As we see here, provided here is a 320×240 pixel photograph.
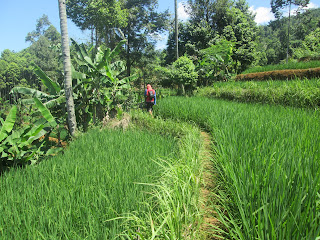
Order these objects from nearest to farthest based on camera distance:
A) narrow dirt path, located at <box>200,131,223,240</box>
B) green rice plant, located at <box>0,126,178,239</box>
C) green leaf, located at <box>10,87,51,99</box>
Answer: green rice plant, located at <box>0,126,178,239</box>, narrow dirt path, located at <box>200,131,223,240</box>, green leaf, located at <box>10,87,51,99</box>

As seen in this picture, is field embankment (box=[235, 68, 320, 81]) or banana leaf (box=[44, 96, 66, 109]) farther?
field embankment (box=[235, 68, 320, 81])

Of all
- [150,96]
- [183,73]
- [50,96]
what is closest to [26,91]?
[50,96]

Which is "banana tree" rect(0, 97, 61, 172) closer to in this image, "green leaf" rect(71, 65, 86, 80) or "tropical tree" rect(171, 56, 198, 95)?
"green leaf" rect(71, 65, 86, 80)

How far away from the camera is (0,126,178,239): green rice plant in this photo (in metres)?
1.43

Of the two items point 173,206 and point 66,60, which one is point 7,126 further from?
point 173,206

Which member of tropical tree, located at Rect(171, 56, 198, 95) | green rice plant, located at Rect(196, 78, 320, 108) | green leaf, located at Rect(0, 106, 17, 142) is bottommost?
green leaf, located at Rect(0, 106, 17, 142)

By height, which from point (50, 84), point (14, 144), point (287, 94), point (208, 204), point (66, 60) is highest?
point (66, 60)

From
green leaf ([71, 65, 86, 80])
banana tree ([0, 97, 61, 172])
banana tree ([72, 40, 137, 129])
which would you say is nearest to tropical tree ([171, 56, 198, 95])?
banana tree ([72, 40, 137, 129])

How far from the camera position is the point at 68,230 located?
1.43 meters

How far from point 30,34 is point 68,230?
64.1m

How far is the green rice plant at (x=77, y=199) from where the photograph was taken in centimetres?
143

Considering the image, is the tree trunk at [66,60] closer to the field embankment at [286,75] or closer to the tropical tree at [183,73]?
the field embankment at [286,75]

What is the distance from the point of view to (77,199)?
1.71m

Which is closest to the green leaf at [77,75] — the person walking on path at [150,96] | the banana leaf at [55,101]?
the banana leaf at [55,101]
